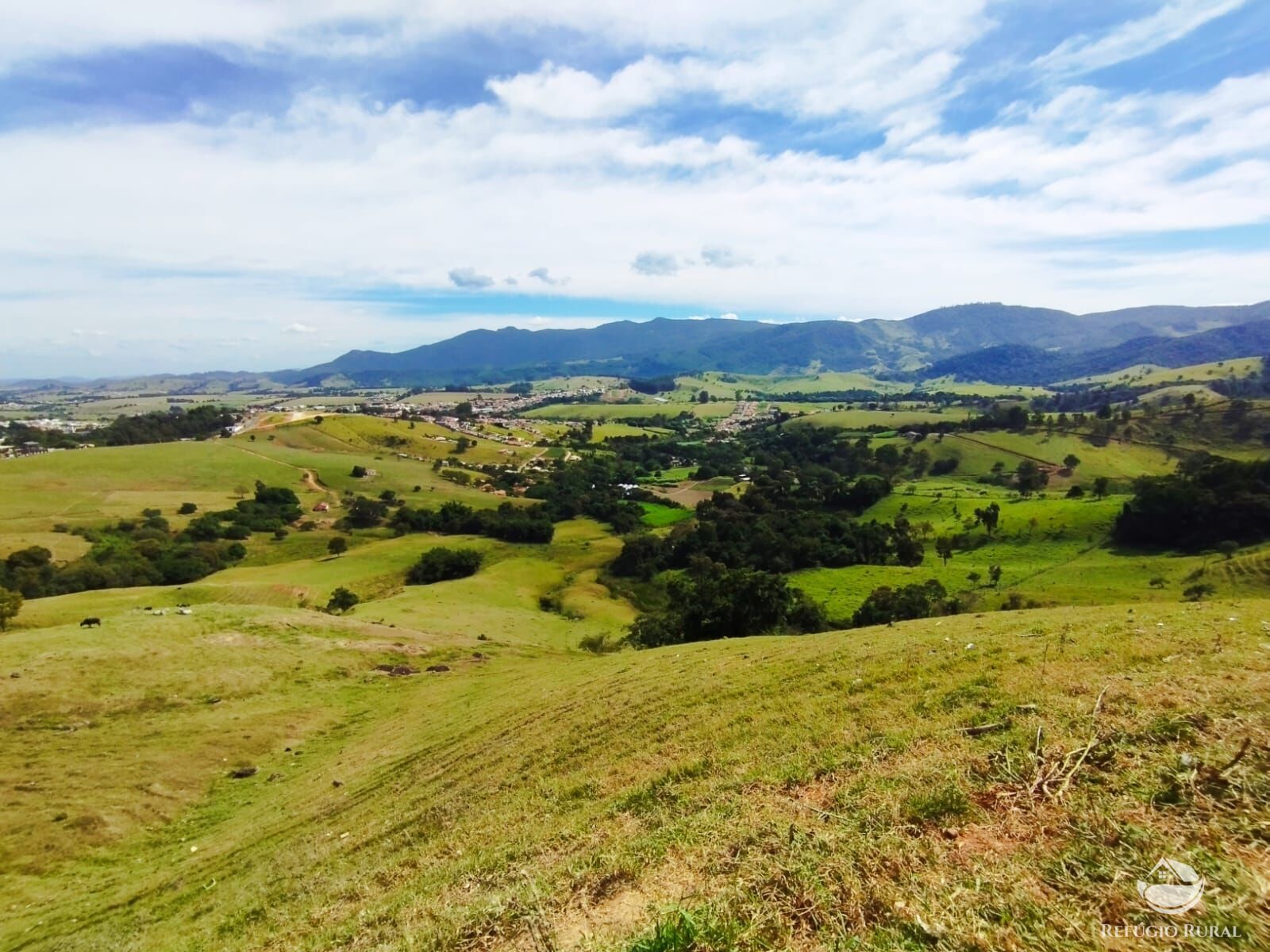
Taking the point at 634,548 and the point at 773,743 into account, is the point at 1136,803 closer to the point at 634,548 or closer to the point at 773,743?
the point at 773,743

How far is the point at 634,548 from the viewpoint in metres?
94.4

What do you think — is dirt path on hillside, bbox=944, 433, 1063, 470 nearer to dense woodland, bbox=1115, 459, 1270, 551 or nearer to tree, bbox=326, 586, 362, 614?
dense woodland, bbox=1115, 459, 1270, 551

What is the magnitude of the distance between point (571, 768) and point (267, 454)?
173m

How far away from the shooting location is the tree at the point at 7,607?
1575 inches

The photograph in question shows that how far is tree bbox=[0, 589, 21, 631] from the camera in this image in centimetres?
4000

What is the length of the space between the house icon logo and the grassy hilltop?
95 mm

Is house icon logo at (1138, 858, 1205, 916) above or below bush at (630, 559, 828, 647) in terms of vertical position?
above

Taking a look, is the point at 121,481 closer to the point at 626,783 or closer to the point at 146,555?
the point at 146,555

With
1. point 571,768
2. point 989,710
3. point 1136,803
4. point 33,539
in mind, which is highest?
point 1136,803

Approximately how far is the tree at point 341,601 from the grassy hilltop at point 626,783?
52.7 feet

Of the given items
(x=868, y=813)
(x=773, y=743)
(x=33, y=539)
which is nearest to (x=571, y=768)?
(x=773, y=743)

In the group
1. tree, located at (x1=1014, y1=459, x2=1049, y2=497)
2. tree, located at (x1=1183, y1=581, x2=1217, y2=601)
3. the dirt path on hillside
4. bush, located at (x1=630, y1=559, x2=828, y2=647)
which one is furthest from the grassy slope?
the dirt path on hillside

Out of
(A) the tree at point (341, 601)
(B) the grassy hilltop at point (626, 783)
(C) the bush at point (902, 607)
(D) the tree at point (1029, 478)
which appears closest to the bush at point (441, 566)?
(A) the tree at point (341, 601)

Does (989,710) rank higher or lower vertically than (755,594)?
higher
